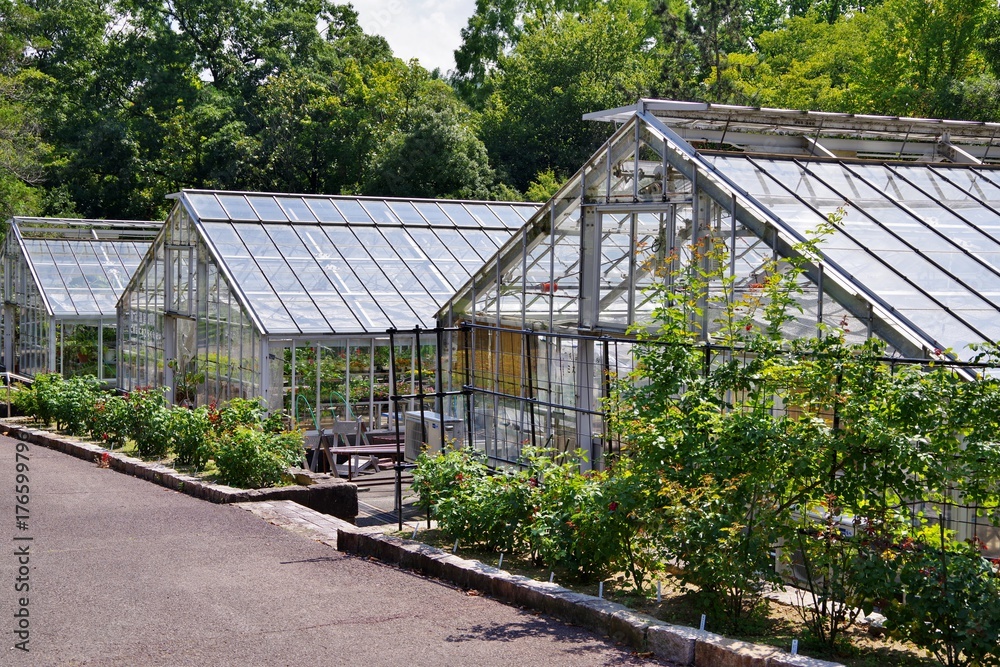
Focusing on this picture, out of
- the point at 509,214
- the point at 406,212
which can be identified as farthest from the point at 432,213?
the point at 509,214

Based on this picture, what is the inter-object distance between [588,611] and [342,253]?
47.5 ft

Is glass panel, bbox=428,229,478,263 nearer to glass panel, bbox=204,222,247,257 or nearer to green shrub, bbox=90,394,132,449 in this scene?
glass panel, bbox=204,222,247,257

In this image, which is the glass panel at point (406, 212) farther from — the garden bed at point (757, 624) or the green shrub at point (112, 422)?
the garden bed at point (757, 624)

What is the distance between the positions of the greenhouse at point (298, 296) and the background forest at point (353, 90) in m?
14.8

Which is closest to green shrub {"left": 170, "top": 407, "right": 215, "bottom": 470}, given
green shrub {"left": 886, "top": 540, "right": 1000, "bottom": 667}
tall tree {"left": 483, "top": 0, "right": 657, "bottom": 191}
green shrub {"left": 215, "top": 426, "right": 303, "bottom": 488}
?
green shrub {"left": 215, "top": 426, "right": 303, "bottom": 488}

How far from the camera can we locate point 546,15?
2346 inches

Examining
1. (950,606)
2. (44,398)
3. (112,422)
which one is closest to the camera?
(950,606)

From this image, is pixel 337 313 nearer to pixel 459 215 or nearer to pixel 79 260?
pixel 459 215

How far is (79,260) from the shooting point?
27.5m

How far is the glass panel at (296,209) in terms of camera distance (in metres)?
21.0

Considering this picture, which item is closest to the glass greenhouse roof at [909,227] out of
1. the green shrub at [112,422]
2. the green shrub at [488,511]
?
the green shrub at [488,511]

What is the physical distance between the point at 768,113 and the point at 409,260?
30.4ft

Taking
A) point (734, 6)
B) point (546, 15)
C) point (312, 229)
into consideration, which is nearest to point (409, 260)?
point (312, 229)

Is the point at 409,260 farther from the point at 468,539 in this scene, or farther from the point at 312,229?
the point at 468,539
